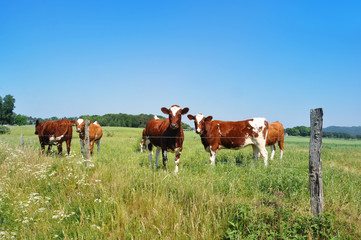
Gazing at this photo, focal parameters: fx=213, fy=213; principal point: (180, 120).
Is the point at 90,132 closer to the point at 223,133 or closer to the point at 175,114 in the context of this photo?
the point at 175,114

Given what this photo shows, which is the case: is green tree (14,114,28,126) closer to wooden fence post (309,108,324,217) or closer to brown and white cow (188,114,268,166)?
brown and white cow (188,114,268,166)

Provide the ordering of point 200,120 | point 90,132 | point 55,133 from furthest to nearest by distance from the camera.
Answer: point 90,132 < point 55,133 < point 200,120

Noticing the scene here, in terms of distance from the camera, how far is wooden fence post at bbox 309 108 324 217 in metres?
3.43

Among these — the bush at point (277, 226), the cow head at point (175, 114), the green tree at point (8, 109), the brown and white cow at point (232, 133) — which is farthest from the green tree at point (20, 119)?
the bush at point (277, 226)

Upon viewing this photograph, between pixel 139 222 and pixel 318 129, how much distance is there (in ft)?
10.9

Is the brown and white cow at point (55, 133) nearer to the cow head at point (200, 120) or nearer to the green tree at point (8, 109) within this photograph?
the cow head at point (200, 120)

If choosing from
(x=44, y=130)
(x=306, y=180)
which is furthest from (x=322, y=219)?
(x=44, y=130)

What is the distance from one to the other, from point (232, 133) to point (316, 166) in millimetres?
5759

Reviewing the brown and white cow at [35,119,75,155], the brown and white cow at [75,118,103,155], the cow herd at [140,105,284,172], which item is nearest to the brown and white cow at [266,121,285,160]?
the cow herd at [140,105,284,172]

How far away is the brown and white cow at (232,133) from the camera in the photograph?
354 inches

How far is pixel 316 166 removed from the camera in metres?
3.46

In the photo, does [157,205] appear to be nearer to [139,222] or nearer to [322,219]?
[139,222]

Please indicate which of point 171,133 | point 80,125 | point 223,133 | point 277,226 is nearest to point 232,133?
point 223,133

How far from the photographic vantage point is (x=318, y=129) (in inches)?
138
